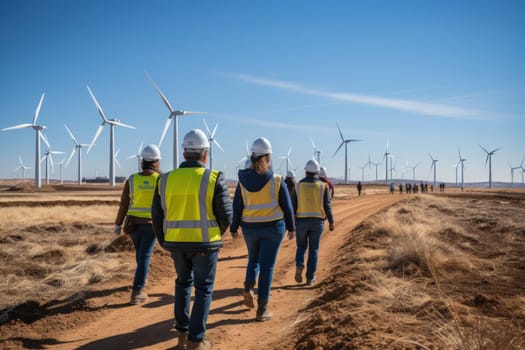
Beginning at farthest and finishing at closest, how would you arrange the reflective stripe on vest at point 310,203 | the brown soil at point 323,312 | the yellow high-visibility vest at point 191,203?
the reflective stripe on vest at point 310,203 < the yellow high-visibility vest at point 191,203 < the brown soil at point 323,312

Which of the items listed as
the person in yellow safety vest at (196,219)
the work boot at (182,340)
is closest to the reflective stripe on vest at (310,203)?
the person in yellow safety vest at (196,219)

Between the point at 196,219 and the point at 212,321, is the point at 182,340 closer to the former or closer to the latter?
the point at 212,321

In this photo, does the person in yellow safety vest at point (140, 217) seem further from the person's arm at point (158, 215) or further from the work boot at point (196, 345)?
the work boot at point (196, 345)

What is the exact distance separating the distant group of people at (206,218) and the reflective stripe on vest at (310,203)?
11mm

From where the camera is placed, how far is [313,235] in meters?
7.64

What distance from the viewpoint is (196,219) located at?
4328 millimetres

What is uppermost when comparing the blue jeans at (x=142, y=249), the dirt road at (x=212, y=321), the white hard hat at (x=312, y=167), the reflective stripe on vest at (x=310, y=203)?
the white hard hat at (x=312, y=167)

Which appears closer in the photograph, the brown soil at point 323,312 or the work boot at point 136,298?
the brown soil at point 323,312

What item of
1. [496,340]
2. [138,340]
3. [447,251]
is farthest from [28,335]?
[447,251]

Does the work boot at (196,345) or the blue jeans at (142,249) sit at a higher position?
the blue jeans at (142,249)

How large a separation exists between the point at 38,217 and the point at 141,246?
17267 millimetres

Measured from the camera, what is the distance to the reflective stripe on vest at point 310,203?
7.58m

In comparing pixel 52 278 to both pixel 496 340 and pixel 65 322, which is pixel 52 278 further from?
pixel 496 340

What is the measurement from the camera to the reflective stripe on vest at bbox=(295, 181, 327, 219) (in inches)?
298
